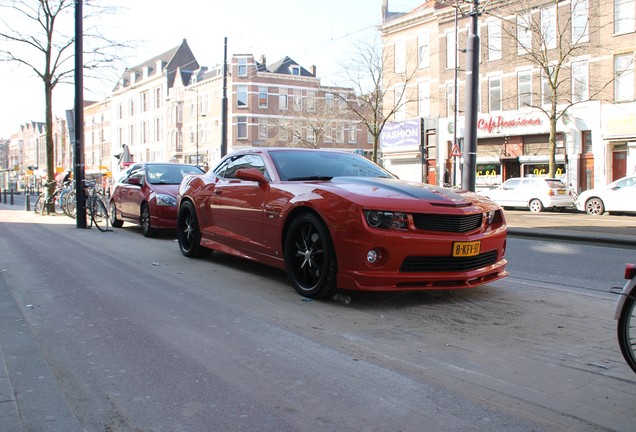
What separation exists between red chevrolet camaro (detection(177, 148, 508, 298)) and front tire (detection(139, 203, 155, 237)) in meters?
4.76

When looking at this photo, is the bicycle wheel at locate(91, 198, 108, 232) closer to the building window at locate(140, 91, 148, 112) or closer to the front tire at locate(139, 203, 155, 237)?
the front tire at locate(139, 203, 155, 237)

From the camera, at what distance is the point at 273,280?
6.39 m

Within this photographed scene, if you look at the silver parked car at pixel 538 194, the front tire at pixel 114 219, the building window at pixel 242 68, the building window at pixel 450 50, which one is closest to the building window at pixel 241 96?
the building window at pixel 242 68

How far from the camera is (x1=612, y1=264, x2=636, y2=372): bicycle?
10.4 feet

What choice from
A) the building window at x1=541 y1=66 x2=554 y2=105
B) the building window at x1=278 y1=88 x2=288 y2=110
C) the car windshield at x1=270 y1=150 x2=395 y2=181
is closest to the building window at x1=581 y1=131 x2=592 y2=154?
the building window at x1=541 y1=66 x2=554 y2=105

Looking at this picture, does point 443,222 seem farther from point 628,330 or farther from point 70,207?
point 70,207

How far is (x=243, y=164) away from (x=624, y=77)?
2847 centimetres

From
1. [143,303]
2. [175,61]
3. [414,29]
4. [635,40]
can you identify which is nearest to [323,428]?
[143,303]

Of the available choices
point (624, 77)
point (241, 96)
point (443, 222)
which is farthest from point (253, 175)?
point (241, 96)

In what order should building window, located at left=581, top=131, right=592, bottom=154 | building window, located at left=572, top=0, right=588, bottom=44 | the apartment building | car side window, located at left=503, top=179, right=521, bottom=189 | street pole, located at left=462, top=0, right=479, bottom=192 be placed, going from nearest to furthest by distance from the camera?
street pole, located at left=462, top=0, right=479, bottom=192 → car side window, located at left=503, top=179, right=521, bottom=189 → the apartment building → building window, located at left=572, top=0, right=588, bottom=44 → building window, located at left=581, top=131, right=592, bottom=154

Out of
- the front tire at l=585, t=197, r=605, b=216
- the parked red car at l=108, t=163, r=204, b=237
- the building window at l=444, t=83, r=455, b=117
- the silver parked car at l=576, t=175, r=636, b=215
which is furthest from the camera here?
the building window at l=444, t=83, r=455, b=117

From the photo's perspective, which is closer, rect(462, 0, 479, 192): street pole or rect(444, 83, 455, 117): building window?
rect(462, 0, 479, 192): street pole

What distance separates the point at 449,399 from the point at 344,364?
757 mm

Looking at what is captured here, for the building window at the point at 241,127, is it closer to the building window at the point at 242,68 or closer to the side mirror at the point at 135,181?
the building window at the point at 242,68
